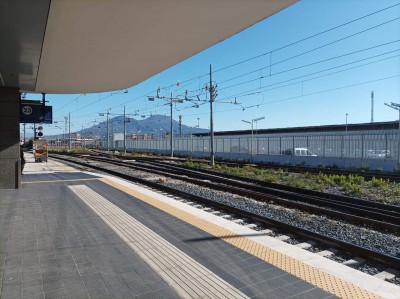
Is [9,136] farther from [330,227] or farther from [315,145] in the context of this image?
[315,145]

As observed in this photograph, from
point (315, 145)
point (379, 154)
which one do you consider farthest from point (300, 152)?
point (379, 154)

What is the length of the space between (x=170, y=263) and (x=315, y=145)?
26327 mm

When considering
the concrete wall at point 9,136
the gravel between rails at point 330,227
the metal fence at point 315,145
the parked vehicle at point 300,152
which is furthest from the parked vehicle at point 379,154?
the concrete wall at point 9,136

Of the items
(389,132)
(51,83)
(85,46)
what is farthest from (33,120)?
(389,132)

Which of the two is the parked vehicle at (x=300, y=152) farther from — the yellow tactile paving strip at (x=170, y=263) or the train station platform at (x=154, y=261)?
the yellow tactile paving strip at (x=170, y=263)

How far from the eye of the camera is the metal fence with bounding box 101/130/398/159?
23.5 m

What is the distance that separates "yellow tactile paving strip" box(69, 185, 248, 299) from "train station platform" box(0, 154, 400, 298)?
1 centimetres

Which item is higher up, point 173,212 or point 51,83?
point 51,83

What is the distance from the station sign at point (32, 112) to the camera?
11352 mm

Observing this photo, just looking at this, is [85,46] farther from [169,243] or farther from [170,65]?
[169,243]

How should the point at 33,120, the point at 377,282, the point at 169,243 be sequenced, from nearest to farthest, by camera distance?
1. the point at 377,282
2. the point at 169,243
3. the point at 33,120

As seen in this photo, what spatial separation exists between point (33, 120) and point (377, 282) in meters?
11.7

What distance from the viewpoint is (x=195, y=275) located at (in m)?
4.34

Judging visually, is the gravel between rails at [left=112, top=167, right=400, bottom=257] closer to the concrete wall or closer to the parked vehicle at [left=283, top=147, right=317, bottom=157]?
the concrete wall
